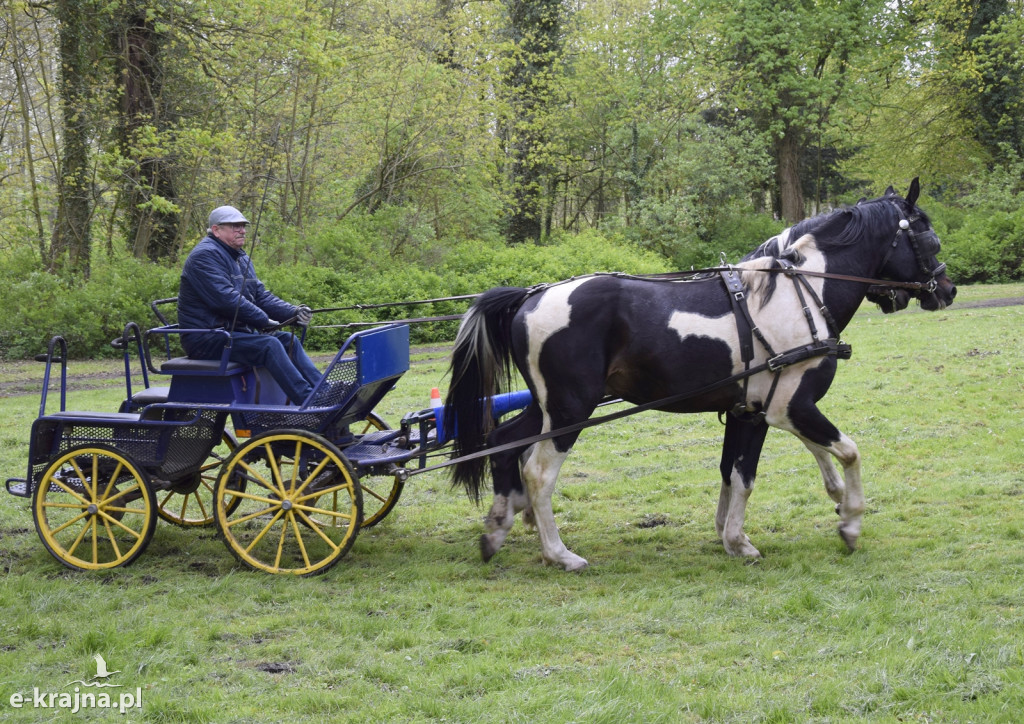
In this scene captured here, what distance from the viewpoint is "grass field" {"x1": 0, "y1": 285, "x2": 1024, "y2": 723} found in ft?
11.9

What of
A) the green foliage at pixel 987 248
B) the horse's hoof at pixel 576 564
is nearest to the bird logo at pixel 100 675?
the horse's hoof at pixel 576 564

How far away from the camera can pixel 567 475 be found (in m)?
7.72

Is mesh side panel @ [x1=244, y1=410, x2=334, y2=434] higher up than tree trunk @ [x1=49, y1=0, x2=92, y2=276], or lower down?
lower down

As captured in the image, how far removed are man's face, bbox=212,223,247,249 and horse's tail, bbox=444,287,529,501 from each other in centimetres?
155

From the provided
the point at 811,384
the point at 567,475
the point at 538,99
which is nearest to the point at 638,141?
the point at 538,99

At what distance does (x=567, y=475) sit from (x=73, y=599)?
13.0 feet

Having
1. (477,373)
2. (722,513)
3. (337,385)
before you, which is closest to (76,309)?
(337,385)

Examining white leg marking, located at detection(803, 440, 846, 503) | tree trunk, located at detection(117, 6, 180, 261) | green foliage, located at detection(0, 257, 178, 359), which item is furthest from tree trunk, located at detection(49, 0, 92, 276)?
white leg marking, located at detection(803, 440, 846, 503)

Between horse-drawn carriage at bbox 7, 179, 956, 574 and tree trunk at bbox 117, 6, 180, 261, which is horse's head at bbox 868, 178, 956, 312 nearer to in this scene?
horse-drawn carriage at bbox 7, 179, 956, 574

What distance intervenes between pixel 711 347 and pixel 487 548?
180cm

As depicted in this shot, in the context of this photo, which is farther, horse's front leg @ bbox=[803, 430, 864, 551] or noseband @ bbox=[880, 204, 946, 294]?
noseband @ bbox=[880, 204, 946, 294]

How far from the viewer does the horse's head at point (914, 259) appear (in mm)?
5770

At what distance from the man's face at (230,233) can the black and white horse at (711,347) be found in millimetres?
1560

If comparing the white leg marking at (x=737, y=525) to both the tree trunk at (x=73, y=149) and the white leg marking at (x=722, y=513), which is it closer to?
the white leg marking at (x=722, y=513)
